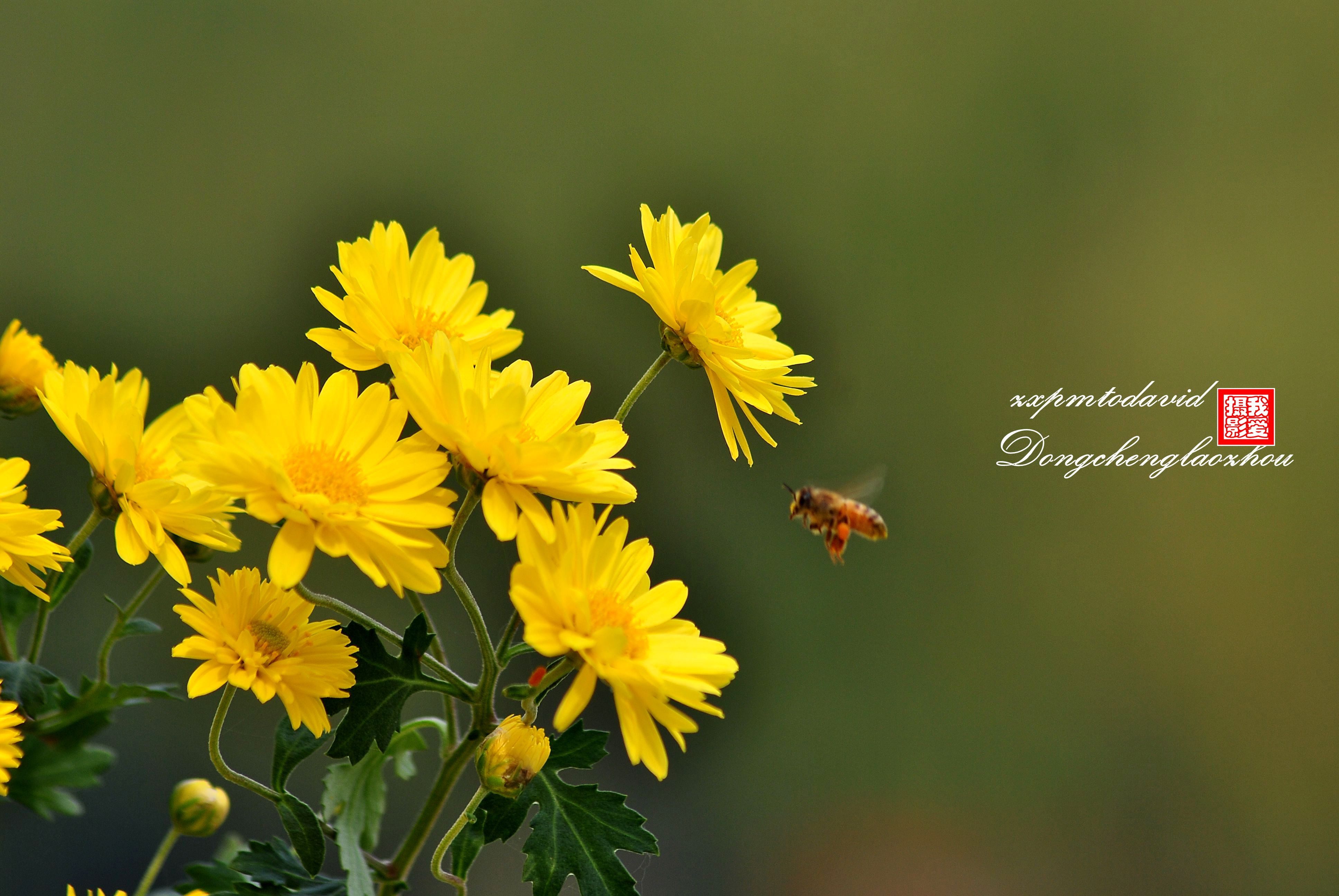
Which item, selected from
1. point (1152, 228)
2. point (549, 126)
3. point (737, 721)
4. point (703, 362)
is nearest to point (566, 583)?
point (703, 362)

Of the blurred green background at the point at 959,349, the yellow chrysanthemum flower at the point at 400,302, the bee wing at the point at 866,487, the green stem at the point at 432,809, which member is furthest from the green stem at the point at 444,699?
the blurred green background at the point at 959,349

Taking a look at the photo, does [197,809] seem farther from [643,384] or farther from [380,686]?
[643,384]

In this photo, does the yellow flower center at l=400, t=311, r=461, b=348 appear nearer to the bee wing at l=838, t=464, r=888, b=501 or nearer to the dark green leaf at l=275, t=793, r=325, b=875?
the dark green leaf at l=275, t=793, r=325, b=875

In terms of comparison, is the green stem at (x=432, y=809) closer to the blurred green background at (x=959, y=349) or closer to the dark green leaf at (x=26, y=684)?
the dark green leaf at (x=26, y=684)

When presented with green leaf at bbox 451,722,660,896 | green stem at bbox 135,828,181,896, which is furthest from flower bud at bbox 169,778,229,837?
green leaf at bbox 451,722,660,896

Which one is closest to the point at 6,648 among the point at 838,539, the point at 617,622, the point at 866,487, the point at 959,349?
the point at 617,622
